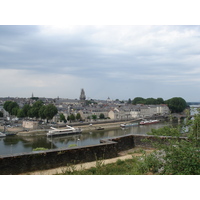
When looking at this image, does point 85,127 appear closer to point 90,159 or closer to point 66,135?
point 66,135

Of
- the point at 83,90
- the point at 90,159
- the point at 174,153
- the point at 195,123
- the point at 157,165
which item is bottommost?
the point at 90,159

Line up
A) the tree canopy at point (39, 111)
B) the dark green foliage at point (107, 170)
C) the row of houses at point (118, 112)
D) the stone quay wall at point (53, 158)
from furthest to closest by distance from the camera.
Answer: the row of houses at point (118, 112) → the tree canopy at point (39, 111) → the stone quay wall at point (53, 158) → the dark green foliage at point (107, 170)

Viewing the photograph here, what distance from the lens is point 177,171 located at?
3967 millimetres

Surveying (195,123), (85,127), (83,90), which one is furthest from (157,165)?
(83,90)

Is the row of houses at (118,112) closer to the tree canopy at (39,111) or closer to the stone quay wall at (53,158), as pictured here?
the tree canopy at (39,111)

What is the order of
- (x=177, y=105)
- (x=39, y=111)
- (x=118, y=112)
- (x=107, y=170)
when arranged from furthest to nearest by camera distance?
(x=177, y=105) → (x=118, y=112) → (x=39, y=111) → (x=107, y=170)

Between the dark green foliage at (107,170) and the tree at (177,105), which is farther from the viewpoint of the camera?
the tree at (177,105)

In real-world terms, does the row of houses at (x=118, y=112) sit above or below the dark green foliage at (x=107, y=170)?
below

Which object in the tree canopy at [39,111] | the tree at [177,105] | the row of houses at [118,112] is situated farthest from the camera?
the tree at [177,105]

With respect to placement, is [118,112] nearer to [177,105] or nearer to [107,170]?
[177,105]

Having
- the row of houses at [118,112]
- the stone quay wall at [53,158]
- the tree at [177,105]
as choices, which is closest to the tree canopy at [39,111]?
the row of houses at [118,112]

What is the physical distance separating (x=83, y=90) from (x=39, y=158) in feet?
327

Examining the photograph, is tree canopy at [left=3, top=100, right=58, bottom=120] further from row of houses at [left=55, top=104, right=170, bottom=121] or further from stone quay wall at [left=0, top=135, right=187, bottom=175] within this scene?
stone quay wall at [left=0, top=135, right=187, bottom=175]

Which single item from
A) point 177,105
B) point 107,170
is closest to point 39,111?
point 107,170
